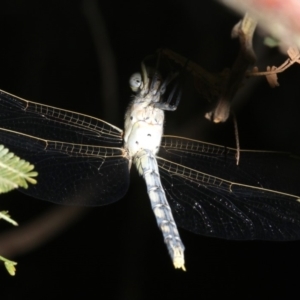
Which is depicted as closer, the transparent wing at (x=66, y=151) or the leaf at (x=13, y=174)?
the leaf at (x=13, y=174)

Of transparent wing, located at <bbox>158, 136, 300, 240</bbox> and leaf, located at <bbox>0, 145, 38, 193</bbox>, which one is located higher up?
transparent wing, located at <bbox>158, 136, 300, 240</bbox>

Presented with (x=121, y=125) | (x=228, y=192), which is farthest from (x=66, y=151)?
(x=121, y=125)

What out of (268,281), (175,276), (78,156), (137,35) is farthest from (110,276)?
(78,156)

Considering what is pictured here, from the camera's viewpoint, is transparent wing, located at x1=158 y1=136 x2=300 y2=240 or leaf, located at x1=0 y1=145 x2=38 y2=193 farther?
transparent wing, located at x1=158 y1=136 x2=300 y2=240

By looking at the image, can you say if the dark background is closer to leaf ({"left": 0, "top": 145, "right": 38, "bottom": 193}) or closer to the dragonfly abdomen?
the dragonfly abdomen

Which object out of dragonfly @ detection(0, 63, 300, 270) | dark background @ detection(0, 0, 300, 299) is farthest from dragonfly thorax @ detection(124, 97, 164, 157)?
dark background @ detection(0, 0, 300, 299)

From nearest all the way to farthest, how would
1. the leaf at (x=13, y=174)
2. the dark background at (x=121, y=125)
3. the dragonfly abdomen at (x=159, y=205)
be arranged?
1. the leaf at (x=13, y=174)
2. the dragonfly abdomen at (x=159, y=205)
3. the dark background at (x=121, y=125)

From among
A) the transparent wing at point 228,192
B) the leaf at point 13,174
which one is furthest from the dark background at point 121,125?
the leaf at point 13,174

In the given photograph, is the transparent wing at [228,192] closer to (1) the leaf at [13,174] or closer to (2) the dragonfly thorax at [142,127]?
(2) the dragonfly thorax at [142,127]
